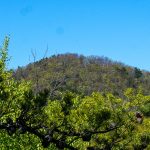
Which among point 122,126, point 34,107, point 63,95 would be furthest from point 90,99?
point 34,107

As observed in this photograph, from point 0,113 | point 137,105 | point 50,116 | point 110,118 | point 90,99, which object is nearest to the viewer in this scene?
point 0,113

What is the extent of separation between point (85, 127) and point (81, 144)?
7.25 metres

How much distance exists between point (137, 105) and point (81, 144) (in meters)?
6.85

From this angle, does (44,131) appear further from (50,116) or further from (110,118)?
(110,118)

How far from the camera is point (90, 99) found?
130 feet

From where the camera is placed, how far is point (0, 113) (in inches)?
1175

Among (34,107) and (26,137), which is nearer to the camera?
(34,107)

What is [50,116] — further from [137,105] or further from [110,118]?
[137,105]

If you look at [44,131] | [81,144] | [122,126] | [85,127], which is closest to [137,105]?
[122,126]

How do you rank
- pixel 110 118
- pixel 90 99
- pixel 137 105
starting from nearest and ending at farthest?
pixel 110 118 < pixel 90 99 < pixel 137 105

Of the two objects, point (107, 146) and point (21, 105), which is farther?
point (107, 146)

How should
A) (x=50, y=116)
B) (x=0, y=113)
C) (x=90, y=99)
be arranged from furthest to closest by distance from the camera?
(x=90, y=99) → (x=50, y=116) → (x=0, y=113)

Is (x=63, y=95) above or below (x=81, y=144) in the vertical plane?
above

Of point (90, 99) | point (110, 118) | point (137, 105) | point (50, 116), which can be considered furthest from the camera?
point (137, 105)
